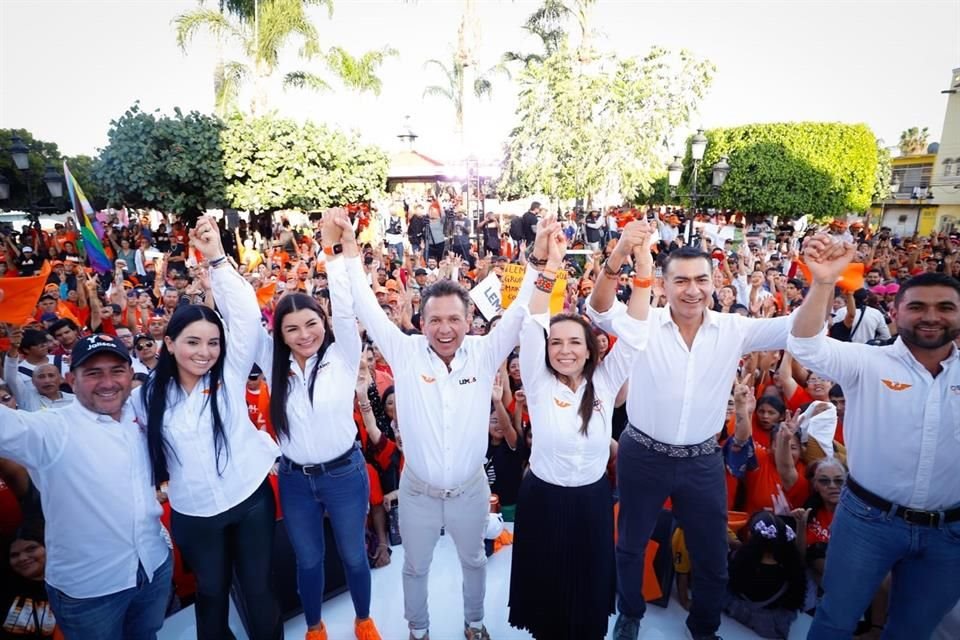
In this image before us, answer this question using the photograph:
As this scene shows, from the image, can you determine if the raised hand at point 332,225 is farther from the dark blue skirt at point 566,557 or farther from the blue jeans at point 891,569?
the blue jeans at point 891,569

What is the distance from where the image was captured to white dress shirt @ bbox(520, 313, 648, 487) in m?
2.31

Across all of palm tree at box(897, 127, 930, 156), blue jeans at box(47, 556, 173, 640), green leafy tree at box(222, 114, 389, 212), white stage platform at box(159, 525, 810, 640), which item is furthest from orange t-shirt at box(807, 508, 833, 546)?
palm tree at box(897, 127, 930, 156)

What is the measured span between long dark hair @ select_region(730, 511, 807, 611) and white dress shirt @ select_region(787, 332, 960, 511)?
848 millimetres

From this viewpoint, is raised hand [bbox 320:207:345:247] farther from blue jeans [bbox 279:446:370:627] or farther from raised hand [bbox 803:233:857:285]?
raised hand [bbox 803:233:857:285]

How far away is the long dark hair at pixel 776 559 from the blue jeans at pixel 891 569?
622 millimetres

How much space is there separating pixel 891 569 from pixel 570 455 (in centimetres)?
142

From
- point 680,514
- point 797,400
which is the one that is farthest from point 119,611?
point 797,400

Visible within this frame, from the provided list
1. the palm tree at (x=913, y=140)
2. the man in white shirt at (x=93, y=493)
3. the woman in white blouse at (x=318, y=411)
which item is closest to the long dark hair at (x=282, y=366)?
the woman in white blouse at (x=318, y=411)

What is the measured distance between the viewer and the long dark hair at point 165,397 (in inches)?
84.7

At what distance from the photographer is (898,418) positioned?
2084mm

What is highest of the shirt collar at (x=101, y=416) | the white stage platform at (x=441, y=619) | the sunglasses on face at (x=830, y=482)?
the shirt collar at (x=101, y=416)

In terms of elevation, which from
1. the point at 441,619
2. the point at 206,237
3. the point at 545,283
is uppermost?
the point at 206,237

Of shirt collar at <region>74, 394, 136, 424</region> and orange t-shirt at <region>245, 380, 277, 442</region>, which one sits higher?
shirt collar at <region>74, 394, 136, 424</region>

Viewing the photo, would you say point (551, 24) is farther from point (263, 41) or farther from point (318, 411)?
point (318, 411)
